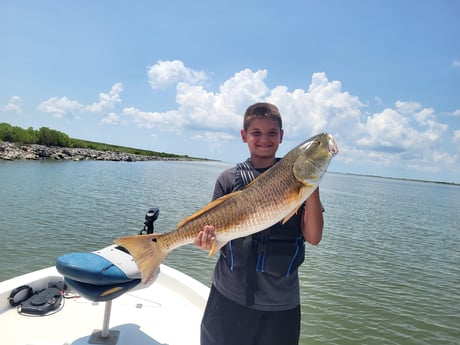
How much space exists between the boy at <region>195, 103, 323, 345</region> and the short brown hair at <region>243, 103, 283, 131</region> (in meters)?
0.04

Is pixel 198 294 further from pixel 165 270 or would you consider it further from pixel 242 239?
pixel 242 239

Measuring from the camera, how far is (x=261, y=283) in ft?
9.78

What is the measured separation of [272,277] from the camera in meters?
3.01

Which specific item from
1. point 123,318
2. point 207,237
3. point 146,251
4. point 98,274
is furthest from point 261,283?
→ point 123,318

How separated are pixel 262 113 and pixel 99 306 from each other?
14.6ft

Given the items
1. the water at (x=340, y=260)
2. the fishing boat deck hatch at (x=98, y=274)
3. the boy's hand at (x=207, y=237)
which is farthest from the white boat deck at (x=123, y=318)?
the water at (x=340, y=260)

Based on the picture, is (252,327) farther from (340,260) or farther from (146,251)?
(340,260)

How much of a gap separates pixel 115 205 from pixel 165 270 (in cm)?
1816

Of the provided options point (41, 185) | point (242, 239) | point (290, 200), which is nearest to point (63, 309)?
point (242, 239)

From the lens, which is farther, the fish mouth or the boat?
the boat

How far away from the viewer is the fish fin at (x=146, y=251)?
9.98 feet

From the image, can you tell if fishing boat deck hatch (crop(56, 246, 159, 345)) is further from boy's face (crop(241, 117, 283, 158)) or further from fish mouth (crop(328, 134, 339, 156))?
fish mouth (crop(328, 134, 339, 156))

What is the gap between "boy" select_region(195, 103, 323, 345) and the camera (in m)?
2.92

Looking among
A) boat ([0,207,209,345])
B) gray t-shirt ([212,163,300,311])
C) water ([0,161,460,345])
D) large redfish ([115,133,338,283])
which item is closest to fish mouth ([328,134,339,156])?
large redfish ([115,133,338,283])
